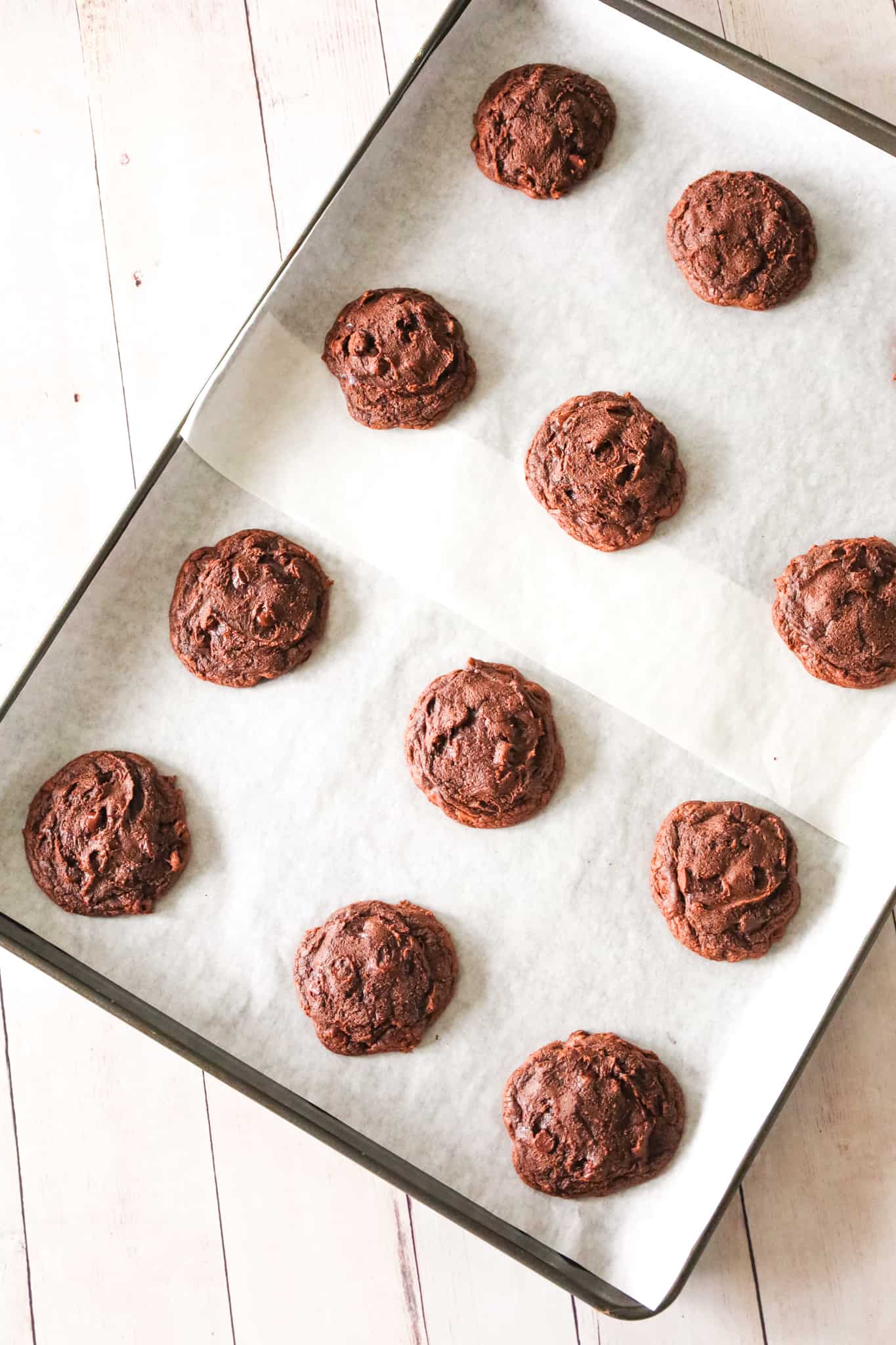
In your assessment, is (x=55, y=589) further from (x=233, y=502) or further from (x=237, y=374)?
(x=237, y=374)

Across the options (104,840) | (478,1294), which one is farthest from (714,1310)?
(104,840)

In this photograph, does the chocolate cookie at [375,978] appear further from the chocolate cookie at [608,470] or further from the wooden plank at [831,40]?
the wooden plank at [831,40]

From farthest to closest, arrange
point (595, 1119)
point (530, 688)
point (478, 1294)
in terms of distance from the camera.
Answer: point (478, 1294) < point (530, 688) < point (595, 1119)

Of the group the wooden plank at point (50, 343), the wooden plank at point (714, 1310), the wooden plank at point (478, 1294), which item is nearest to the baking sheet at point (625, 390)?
the wooden plank at point (50, 343)

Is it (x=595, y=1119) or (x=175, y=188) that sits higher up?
(x=175, y=188)

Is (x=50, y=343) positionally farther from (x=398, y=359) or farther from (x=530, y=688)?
(x=530, y=688)

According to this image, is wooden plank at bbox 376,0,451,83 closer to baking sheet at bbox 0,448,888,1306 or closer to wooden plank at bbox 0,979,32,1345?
baking sheet at bbox 0,448,888,1306
